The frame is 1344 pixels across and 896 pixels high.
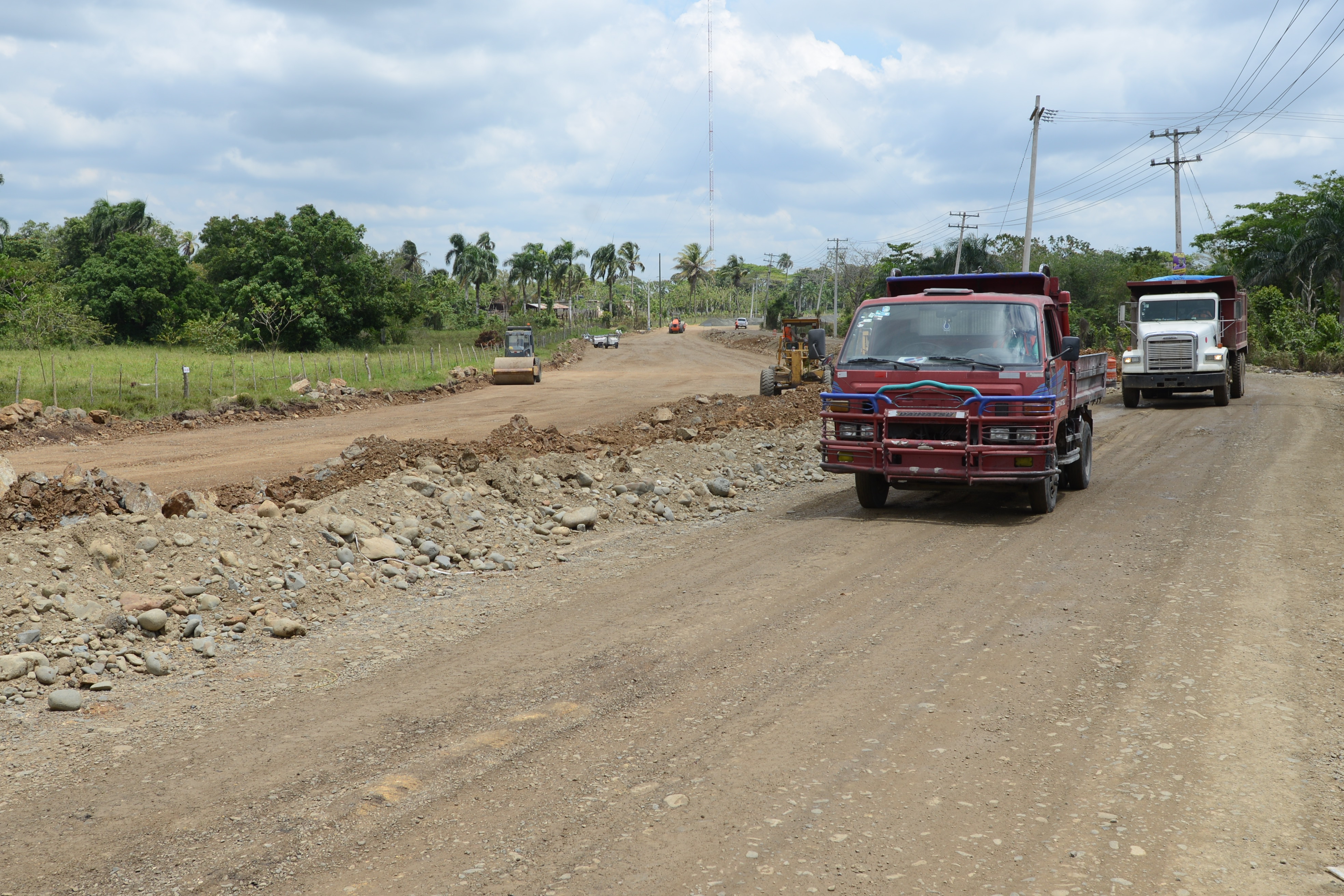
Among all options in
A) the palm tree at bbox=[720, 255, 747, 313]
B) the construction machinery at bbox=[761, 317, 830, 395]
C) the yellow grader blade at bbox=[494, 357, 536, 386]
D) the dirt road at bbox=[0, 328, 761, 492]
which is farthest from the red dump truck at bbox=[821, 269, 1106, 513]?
the palm tree at bbox=[720, 255, 747, 313]

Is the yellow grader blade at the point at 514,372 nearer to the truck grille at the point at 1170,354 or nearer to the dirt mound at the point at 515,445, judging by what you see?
the dirt mound at the point at 515,445

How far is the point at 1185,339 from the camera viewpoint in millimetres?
23219

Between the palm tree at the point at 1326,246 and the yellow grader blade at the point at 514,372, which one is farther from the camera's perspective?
the palm tree at the point at 1326,246

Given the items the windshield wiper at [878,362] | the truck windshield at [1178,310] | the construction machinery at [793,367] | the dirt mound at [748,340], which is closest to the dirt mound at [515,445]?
the windshield wiper at [878,362]

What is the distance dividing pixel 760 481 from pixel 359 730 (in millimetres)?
8968

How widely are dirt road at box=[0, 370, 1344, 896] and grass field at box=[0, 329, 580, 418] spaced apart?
2227 cm

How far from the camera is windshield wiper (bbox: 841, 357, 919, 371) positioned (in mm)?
10227

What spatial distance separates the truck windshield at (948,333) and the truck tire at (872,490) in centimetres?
133

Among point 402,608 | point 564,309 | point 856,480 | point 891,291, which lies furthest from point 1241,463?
point 564,309

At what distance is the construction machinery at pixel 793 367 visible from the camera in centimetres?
3002

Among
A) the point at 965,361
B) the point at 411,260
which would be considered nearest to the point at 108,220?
the point at 411,260

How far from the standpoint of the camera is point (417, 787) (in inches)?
173

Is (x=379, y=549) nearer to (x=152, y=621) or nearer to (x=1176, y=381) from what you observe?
(x=152, y=621)

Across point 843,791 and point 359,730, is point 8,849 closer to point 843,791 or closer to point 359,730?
point 359,730
